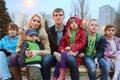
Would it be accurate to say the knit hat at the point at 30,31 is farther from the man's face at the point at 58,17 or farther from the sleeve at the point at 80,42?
the sleeve at the point at 80,42

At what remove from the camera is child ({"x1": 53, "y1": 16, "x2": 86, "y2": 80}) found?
5.65 meters

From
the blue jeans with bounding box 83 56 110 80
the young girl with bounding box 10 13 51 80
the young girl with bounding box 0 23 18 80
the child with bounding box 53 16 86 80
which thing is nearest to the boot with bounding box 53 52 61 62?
the child with bounding box 53 16 86 80

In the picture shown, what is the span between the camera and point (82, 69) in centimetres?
580

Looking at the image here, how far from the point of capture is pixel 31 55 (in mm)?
5422

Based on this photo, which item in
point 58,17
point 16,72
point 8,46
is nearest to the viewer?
point 16,72

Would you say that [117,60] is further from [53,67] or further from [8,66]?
[8,66]

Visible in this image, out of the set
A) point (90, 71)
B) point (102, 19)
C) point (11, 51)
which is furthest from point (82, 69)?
point (102, 19)

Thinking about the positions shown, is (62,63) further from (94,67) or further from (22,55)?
(22,55)

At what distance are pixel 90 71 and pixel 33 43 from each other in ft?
3.84

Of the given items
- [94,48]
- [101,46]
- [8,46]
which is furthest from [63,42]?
[8,46]

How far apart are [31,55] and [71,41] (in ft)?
2.89

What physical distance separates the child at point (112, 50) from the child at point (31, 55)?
4.79ft

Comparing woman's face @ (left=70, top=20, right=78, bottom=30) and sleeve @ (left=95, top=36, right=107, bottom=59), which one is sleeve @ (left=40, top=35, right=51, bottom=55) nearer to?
woman's face @ (left=70, top=20, right=78, bottom=30)

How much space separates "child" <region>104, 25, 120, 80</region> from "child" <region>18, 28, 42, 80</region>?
57.4 inches
